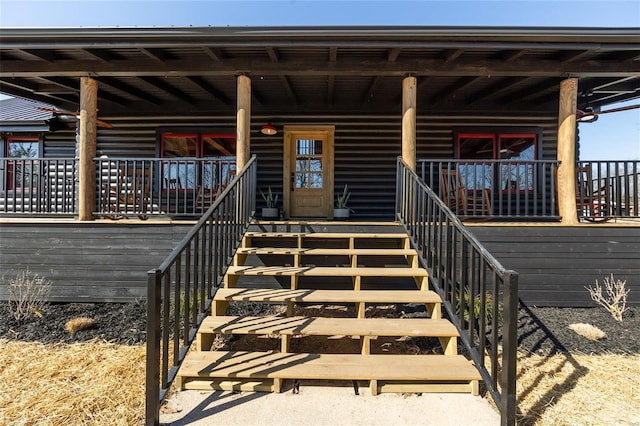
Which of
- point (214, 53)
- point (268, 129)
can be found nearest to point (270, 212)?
point (268, 129)

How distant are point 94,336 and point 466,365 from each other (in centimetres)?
346

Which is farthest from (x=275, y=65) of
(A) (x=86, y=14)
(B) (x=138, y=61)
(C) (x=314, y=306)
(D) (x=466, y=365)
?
(A) (x=86, y=14)

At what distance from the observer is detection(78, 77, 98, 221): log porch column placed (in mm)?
4250

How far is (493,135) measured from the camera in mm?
6305

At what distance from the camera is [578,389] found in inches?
95.1

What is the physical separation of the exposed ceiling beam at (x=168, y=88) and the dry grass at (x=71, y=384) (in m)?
3.90

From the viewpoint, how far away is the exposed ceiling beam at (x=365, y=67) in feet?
14.4

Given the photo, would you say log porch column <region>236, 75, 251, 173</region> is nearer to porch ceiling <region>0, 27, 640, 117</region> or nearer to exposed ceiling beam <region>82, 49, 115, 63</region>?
porch ceiling <region>0, 27, 640, 117</region>

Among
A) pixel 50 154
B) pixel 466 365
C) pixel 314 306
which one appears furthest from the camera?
pixel 50 154

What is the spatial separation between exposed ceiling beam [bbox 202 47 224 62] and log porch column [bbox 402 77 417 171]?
2.52 metres

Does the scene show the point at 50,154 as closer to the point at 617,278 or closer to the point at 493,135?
the point at 493,135

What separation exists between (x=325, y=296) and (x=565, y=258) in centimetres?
312

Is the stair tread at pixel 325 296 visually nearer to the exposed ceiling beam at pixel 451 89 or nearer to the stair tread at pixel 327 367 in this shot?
the stair tread at pixel 327 367

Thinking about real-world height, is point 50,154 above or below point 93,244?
above
